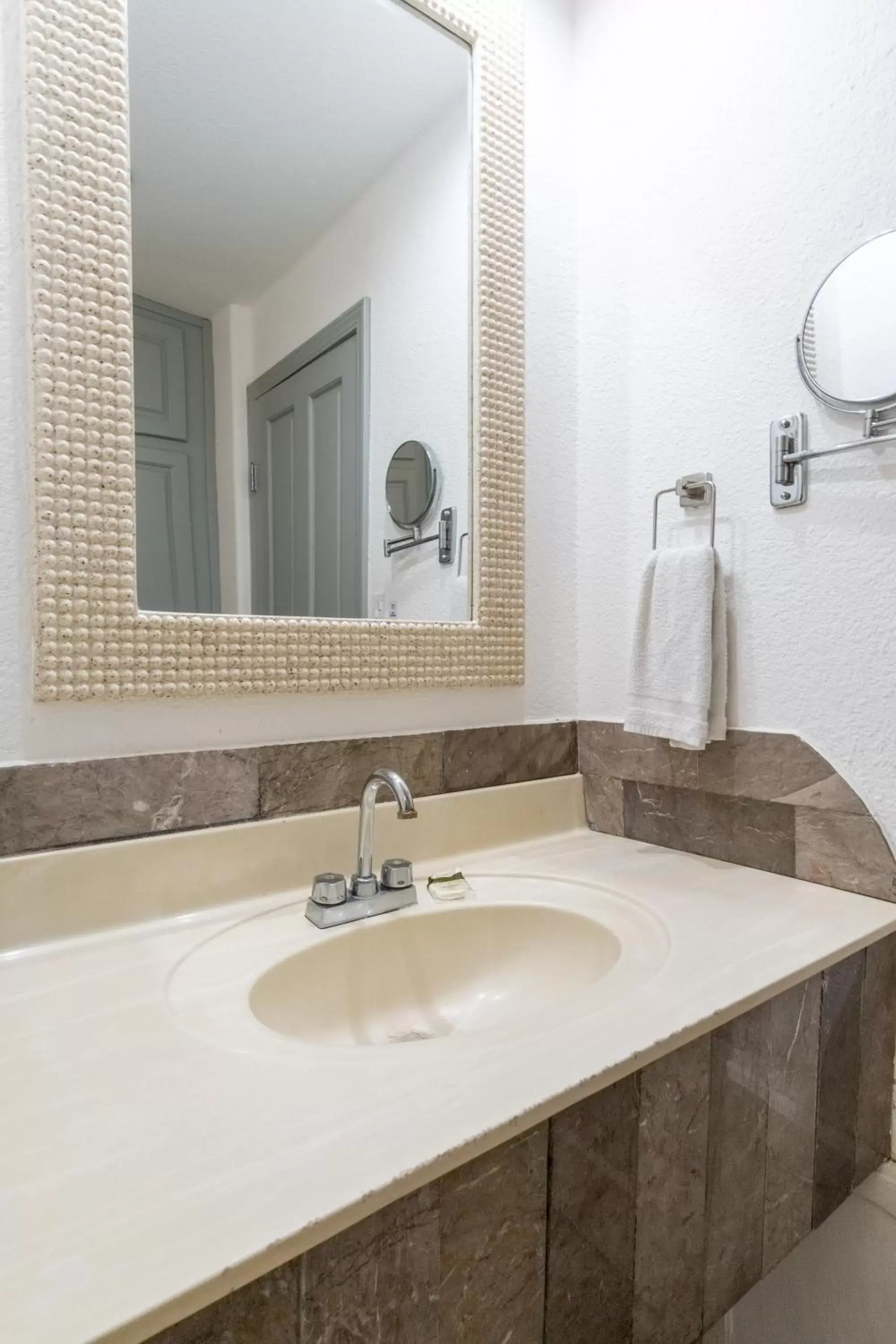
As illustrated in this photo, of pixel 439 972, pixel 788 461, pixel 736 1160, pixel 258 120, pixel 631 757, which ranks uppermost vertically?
pixel 258 120

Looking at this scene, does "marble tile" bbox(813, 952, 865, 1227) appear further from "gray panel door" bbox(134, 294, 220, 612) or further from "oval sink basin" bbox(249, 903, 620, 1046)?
"gray panel door" bbox(134, 294, 220, 612)

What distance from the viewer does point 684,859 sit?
1.14 m

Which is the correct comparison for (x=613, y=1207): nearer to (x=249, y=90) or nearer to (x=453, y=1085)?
(x=453, y=1085)

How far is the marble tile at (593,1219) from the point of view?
56 cm

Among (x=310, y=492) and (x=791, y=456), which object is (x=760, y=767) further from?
(x=310, y=492)

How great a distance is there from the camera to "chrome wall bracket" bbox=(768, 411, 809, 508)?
1005mm

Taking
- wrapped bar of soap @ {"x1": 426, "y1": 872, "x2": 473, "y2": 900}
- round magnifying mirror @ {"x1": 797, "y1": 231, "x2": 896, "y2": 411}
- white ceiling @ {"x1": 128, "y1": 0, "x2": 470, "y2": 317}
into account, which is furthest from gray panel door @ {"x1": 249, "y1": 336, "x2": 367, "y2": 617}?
round magnifying mirror @ {"x1": 797, "y1": 231, "x2": 896, "y2": 411}

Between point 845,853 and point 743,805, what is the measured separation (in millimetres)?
154

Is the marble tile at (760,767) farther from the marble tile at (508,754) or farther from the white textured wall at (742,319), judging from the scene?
the marble tile at (508,754)

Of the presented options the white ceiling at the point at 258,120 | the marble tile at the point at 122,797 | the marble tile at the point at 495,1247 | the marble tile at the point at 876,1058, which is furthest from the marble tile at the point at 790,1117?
the white ceiling at the point at 258,120

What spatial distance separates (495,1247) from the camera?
523mm

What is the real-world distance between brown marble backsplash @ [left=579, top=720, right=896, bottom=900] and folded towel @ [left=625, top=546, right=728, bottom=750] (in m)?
0.06

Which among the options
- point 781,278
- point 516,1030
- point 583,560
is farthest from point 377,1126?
point 781,278

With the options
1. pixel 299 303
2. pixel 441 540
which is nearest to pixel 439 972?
pixel 441 540
